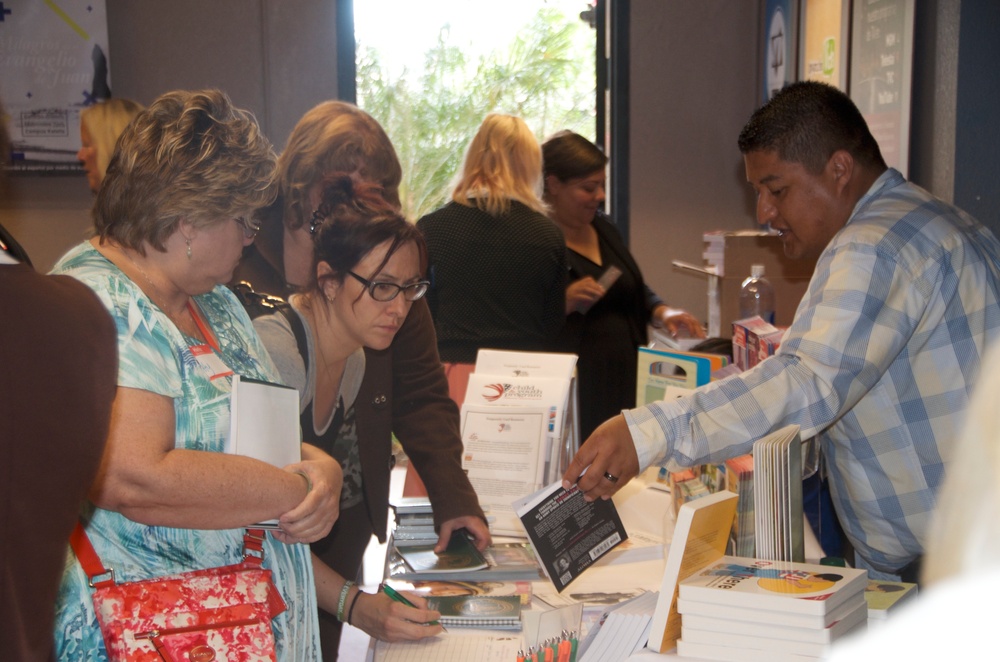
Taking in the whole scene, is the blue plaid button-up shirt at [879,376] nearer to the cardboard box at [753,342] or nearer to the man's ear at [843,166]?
the man's ear at [843,166]

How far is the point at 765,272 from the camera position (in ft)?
12.2

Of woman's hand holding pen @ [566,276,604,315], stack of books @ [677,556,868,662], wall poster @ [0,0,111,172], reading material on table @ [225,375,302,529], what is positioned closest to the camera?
stack of books @ [677,556,868,662]

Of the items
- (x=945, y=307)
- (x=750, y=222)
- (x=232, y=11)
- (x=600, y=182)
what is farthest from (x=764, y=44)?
(x=945, y=307)

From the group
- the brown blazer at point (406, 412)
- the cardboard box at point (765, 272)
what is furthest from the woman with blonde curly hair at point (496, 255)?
the brown blazer at point (406, 412)

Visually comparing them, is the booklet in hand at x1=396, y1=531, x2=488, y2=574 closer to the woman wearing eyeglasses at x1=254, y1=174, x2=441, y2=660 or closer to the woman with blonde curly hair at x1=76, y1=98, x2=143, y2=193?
the woman wearing eyeglasses at x1=254, y1=174, x2=441, y2=660

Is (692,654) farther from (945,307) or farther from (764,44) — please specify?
(764,44)

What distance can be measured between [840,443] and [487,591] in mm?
824

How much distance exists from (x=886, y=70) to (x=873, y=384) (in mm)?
1917

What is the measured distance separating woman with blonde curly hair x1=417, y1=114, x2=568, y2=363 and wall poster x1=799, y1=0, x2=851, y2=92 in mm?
1346

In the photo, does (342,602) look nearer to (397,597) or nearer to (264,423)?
(397,597)

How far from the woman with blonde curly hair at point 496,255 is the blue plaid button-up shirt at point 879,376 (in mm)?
1634

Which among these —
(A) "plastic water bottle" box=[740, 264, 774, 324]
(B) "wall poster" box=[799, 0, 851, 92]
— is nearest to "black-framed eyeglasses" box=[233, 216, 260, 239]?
(A) "plastic water bottle" box=[740, 264, 774, 324]

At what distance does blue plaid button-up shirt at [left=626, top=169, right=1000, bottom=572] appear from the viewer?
1881 millimetres

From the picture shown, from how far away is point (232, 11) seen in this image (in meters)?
5.20
